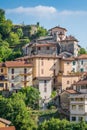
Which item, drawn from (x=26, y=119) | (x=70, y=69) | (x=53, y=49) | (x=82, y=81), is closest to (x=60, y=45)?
(x=53, y=49)

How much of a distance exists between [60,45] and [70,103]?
59.4 feet

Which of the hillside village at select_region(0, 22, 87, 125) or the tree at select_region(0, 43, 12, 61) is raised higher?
the tree at select_region(0, 43, 12, 61)

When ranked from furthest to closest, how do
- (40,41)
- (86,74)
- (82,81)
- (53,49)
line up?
(40,41)
(53,49)
(86,74)
(82,81)

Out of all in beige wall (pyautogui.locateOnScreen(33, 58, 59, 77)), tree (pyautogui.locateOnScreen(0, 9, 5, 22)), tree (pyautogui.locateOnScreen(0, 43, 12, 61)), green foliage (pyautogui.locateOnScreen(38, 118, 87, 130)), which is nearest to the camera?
green foliage (pyautogui.locateOnScreen(38, 118, 87, 130))

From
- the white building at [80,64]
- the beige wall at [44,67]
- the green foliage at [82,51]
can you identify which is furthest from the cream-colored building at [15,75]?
the green foliage at [82,51]

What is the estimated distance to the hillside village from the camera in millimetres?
60781

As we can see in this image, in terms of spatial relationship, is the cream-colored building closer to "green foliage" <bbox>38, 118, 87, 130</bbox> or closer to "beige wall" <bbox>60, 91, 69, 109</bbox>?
"beige wall" <bbox>60, 91, 69, 109</bbox>

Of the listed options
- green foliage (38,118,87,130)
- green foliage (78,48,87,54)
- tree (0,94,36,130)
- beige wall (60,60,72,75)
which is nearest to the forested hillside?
green foliage (78,48,87,54)

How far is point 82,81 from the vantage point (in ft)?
210

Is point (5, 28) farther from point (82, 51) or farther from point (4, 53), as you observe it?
point (82, 51)

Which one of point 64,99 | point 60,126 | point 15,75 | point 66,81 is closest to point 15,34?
point 15,75

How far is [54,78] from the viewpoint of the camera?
226 ft

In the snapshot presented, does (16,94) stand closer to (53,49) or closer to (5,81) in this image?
(5,81)

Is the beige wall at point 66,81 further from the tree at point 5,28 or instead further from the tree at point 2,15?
the tree at point 2,15
